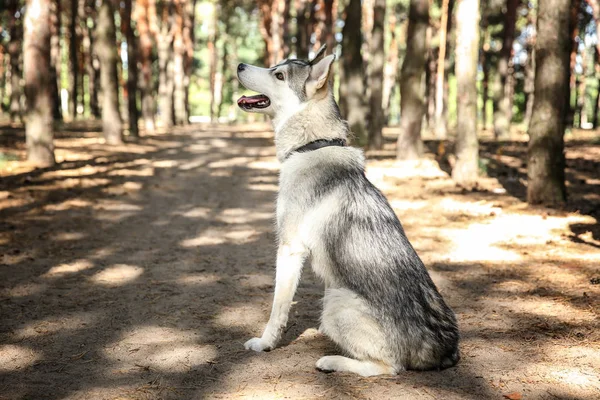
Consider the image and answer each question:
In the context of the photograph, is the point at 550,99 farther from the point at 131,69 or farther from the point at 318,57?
the point at 131,69

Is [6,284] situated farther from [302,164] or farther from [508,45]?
[508,45]

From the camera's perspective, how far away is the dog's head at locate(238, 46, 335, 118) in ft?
15.0

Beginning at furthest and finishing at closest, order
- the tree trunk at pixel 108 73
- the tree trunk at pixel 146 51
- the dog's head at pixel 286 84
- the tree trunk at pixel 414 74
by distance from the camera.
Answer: the tree trunk at pixel 146 51 < the tree trunk at pixel 108 73 < the tree trunk at pixel 414 74 < the dog's head at pixel 286 84

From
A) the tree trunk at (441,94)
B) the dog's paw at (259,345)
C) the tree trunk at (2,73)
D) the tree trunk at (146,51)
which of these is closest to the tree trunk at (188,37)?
the tree trunk at (146,51)

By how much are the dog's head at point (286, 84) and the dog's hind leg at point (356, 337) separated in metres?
1.66

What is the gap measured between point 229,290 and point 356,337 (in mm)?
2614

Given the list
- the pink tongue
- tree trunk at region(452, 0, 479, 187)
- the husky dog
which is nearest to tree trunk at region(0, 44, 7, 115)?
tree trunk at region(452, 0, 479, 187)

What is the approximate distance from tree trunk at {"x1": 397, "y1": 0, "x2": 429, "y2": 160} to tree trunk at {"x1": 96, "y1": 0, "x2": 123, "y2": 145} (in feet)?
32.5

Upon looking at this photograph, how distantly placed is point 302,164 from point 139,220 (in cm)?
603

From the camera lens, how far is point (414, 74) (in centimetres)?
1495

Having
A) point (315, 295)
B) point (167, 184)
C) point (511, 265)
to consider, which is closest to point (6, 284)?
point (315, 295)

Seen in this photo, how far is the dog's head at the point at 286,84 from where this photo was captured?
15.0 feet

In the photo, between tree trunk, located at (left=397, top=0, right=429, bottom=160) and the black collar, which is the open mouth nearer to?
the black collar

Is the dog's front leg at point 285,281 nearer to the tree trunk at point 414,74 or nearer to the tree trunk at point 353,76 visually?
the tree trunk at point 414,74
